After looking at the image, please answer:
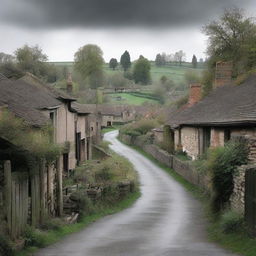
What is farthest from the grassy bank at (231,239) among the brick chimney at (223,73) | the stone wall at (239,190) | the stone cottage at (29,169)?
the brick chimney at (223,73)

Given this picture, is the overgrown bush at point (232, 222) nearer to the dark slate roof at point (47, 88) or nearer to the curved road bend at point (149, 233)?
the curved road bend at point (149, 233)

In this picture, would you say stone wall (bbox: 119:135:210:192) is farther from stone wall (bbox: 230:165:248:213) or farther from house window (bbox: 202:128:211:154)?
stone wall (bbox: 230:165:248:213)

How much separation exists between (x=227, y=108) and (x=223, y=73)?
12763 mm

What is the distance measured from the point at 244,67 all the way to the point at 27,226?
30.8 m

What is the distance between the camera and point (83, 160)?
45.0 metres

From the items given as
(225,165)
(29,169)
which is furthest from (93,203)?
(225,165)

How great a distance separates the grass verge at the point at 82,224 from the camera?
46.4 feet

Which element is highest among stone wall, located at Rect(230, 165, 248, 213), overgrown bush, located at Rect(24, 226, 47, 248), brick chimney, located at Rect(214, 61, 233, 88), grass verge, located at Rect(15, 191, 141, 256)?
brick chimney, located at Rect(214, 61, 233, 88)

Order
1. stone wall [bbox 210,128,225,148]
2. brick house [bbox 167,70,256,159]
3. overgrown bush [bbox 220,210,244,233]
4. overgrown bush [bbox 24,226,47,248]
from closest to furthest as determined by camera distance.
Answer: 1. overgrown bush [bbox 24,226,47,248]
2. overgrown bush [bbox 220,210,244,233]
3. brick house [bbox 167,70,256,159]
4. stone wall [bbox 210,128,225,148]

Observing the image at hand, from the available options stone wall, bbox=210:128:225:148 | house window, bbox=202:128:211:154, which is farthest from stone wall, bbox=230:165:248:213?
house window, bbox=202:128:211:154

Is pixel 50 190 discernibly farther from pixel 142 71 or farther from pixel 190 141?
pixel 142 71

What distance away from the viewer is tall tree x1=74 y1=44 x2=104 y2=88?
130 m

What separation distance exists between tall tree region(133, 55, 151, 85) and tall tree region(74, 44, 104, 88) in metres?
51.7

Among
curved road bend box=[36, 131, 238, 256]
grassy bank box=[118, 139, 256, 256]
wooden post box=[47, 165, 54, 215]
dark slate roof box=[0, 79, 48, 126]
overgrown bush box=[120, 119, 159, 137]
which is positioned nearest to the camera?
grassy bank box=[118, 139, 256, 256]
